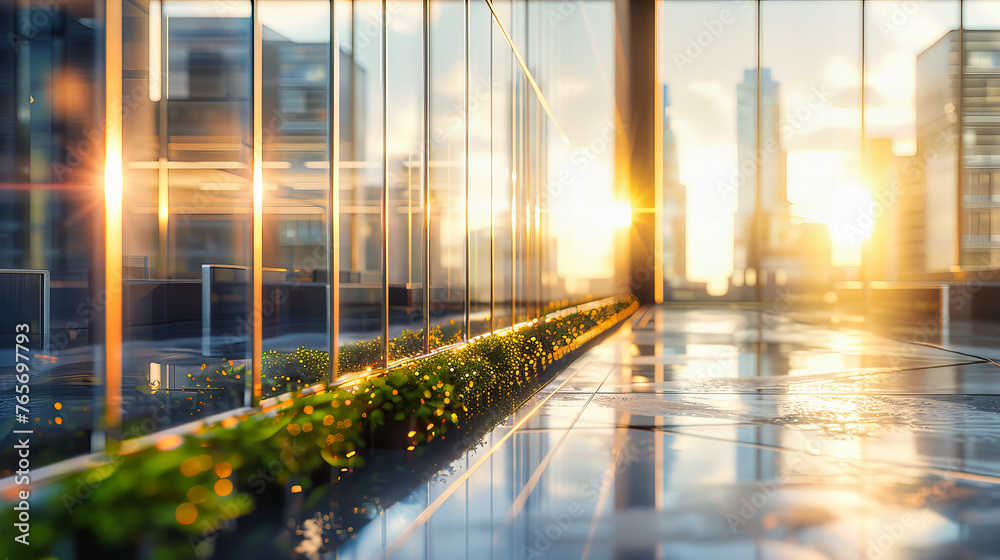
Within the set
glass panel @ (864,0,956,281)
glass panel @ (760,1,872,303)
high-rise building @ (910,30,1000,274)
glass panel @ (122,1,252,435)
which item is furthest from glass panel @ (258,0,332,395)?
high-rise building @ (910,30,1000,274)

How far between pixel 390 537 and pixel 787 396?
463 centimetres

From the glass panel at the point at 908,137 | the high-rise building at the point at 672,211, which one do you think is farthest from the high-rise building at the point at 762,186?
the glass panel at the point at 908,137

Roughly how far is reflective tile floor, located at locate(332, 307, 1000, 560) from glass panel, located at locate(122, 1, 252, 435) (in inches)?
96.4

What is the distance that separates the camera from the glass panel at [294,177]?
19.3m

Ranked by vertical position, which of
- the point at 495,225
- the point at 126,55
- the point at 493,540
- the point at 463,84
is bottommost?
the point at 493,540

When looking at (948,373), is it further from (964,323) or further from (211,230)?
(211,230)

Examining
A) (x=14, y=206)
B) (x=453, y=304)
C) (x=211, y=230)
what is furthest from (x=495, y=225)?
(x=211, y=230)

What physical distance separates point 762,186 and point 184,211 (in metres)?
25.2

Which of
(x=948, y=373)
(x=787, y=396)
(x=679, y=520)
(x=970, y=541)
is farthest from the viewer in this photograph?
(x=948, y=373)

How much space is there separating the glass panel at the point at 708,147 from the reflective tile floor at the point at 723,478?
15424 millimetres

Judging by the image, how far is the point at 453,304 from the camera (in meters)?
21.0

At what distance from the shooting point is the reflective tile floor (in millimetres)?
2900

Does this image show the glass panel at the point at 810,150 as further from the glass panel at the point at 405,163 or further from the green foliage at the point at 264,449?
the green foliage at the point at 264,449

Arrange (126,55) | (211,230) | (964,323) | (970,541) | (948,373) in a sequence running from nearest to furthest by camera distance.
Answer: (970,541)
(948,373)
(964,323)
(126,55)
(211,230)
